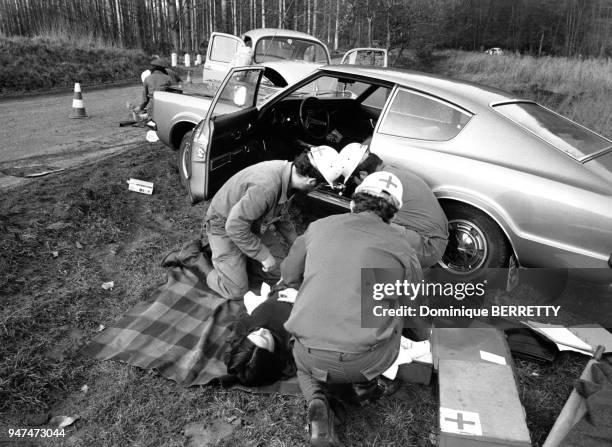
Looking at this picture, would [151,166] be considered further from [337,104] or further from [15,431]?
[15,431]

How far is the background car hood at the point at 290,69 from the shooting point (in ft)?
25.5

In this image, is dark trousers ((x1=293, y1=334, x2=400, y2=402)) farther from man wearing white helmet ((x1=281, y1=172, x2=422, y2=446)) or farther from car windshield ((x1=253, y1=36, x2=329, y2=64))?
car windshield ((x1=253, y1=36, x2=329, y2=64))

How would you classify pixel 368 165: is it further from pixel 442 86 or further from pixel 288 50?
pixel 288 50

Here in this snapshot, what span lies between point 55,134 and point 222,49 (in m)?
3.46

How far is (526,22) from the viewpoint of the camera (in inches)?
953

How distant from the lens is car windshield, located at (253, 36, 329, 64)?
28.1 ft

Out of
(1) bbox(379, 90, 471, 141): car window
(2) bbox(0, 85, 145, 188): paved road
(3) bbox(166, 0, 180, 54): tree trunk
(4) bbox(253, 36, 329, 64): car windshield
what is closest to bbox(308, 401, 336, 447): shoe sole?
(1) bbox(379, 90, 471, 141): car window

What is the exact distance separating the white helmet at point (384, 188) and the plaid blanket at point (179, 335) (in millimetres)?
1189

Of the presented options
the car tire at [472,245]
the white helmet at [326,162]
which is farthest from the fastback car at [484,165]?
the white helmet at [326,162]

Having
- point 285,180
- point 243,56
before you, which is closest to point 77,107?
point 243,56

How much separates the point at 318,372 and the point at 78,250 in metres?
2.63

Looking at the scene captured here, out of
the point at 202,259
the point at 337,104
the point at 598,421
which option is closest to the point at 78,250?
the point at 202,259

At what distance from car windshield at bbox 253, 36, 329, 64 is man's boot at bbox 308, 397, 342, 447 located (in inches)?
288

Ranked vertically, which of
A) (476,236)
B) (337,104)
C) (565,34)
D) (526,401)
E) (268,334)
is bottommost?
(526,401)
